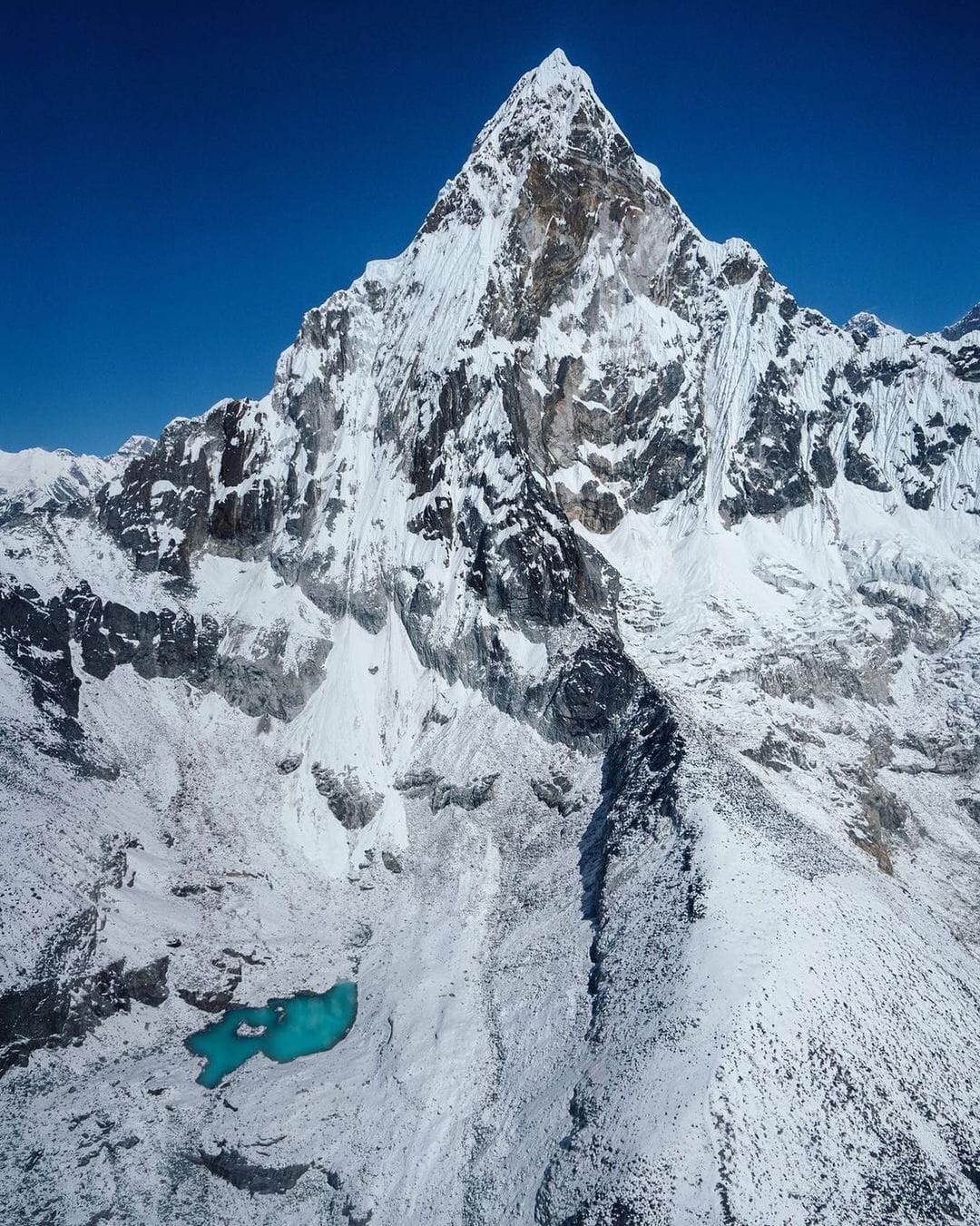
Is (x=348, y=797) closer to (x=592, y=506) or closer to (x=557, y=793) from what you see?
(x=557, y=793)

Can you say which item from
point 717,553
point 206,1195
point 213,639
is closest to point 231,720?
point 213,639

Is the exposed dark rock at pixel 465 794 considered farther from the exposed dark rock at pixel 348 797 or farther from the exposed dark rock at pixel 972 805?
the exposed dark rock at pixel 972 805

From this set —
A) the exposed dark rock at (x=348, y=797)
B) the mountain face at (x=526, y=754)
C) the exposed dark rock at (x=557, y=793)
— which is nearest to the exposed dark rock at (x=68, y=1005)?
the mountain face at (x=526, y=754)

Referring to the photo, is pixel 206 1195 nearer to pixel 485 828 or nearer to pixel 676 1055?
pixel 676 1055

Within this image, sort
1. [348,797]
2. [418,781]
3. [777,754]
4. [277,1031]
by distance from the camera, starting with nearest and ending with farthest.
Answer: [277,1031] → [777,754] → [348,797] → [418,781]

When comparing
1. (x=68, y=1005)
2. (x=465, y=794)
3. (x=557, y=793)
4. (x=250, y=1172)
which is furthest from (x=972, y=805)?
(x=68, y=1005)

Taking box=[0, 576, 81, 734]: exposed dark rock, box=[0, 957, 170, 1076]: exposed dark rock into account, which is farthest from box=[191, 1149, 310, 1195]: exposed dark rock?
box=[0, 576, 81, 734]: exposed dark rock
